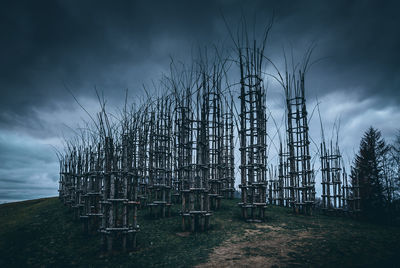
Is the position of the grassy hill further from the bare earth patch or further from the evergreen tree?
the evergreen tree

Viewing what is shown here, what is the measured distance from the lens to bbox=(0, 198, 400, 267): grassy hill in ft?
27.1

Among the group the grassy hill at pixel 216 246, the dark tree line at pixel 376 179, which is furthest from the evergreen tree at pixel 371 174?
the grassy hill at pixel 216 246

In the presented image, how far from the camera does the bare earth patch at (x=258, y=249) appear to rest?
26.2 ft

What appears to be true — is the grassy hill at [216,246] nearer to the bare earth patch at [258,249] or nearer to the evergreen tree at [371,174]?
the bare earth patch at [258,249]

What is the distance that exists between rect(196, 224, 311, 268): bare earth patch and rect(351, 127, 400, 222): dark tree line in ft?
48.6

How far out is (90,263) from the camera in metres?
9.56

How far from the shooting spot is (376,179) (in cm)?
2572

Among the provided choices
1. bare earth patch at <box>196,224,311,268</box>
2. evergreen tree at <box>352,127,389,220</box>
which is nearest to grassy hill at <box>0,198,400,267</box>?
bare earth patch at <box>196,224,311,268</box>

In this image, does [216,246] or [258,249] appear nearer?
[258,249]

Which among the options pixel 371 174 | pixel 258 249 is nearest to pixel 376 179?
pixel 371 174

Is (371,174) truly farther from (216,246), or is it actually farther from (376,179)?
(216,246)

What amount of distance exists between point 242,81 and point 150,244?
11901 millimetres

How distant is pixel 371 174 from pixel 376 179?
115 cm

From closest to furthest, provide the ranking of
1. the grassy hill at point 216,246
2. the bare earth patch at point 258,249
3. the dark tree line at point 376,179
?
the bare earth patch at point 258,249
the grassy hill at point 216,246
the dark tree line at point 376,179
